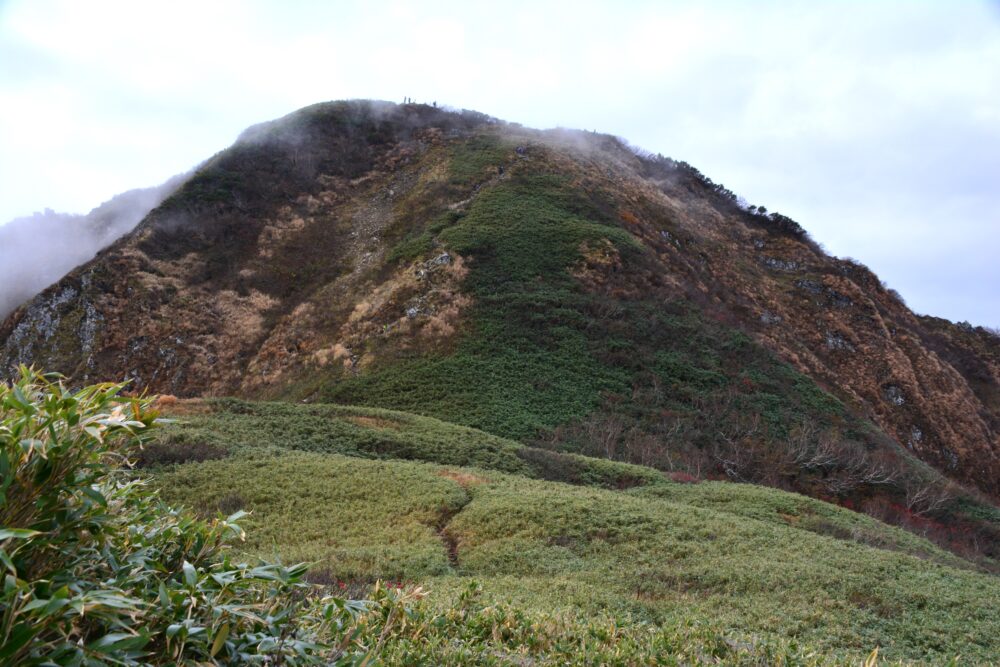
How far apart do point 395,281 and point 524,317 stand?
922cm

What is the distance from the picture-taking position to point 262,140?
5722cm

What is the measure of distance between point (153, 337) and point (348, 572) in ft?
116

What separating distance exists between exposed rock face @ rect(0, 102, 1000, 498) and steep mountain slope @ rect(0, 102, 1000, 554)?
0.61 feet

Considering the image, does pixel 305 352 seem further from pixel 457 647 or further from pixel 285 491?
pixel 457 647

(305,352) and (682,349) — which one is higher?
(682,349)

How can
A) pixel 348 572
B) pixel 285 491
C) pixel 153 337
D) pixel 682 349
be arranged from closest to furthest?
pixel 348 572, pixel 285 491, pixel 682 349, pixel 153 337

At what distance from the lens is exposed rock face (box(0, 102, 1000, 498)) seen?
37.7 meters

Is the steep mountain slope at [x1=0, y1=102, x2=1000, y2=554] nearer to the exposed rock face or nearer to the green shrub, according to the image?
the exposed rock face

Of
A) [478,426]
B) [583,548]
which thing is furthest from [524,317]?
[583,548]

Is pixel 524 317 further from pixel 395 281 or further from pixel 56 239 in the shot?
pixel 56 239

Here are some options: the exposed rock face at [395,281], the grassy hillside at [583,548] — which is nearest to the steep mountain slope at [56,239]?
the exposed rock face at [395,281]

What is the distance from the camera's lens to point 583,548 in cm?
1244

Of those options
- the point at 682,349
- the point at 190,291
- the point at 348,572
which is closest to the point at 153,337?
the point at 190,291

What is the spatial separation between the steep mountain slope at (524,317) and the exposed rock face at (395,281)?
7.4 inches
